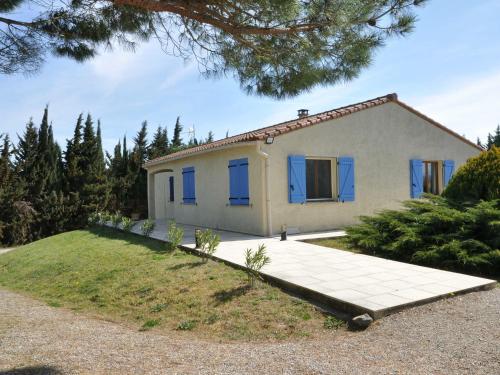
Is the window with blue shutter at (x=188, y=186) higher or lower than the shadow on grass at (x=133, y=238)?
higher

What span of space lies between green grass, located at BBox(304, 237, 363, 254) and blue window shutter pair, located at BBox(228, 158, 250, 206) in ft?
7.76

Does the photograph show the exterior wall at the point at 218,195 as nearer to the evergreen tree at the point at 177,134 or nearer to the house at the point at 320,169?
the house at the point at 320,169

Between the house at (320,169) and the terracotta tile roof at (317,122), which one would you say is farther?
the house at (320,169)

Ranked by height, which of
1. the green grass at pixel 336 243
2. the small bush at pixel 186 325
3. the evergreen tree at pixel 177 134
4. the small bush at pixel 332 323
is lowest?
the small bush at pixel 186 325

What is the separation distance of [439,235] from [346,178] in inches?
180

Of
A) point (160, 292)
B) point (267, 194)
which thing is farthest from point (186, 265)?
point (267, 194)

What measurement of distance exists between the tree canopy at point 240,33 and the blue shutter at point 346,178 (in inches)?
251

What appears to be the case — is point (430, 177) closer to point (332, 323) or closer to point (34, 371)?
point (332, 323)

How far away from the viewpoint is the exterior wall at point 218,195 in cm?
1109

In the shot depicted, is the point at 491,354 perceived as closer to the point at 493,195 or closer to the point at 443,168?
the point at 493,195

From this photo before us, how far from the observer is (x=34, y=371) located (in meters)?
3.64

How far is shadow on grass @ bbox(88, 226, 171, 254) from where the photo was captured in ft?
32.4

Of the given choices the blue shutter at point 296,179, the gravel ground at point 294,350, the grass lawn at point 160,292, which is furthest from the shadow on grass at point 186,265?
the blue shutter at point 296,179

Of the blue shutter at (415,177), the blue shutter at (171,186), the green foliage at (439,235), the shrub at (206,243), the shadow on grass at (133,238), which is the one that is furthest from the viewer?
the blue shutter at (171,186)
